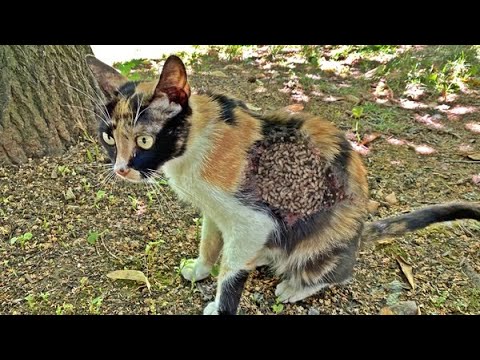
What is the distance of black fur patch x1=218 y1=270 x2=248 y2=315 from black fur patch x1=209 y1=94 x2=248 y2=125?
671mm

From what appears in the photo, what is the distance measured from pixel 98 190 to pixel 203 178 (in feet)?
3.24

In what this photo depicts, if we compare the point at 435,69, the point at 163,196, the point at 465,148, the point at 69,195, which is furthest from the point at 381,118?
the point at 69,195

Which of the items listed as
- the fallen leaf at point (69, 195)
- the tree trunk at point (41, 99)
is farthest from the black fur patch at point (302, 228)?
the tree trunk at point (41, 99)

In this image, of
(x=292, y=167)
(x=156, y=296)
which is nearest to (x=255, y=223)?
(x=292, y=167)

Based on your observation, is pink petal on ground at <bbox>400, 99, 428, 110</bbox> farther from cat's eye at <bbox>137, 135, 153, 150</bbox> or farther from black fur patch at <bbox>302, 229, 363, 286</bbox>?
cat's eye at <bbox>137, 135, 153, 150</bbox>

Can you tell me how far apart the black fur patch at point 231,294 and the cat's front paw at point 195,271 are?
215mm

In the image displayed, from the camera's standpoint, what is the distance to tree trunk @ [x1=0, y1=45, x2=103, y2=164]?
103 inches

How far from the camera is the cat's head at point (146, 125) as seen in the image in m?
1.71

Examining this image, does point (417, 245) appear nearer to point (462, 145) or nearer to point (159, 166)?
point (462, 145)

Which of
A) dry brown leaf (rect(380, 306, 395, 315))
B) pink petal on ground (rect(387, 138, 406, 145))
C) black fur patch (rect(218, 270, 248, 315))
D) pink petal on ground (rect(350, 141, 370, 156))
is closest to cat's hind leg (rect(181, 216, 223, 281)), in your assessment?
black fur patch (rect(218, 270, 248, 315))

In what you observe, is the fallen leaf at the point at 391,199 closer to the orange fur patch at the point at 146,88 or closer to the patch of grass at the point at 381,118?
the patch of grass at the point at 381,118

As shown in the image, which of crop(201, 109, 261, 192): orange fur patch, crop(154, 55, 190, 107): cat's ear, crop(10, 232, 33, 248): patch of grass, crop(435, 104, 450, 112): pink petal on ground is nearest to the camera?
crop(154, 55, 190, 107): cat's ear

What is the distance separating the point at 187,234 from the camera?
2.42m

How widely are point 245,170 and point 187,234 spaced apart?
0.71 metres
